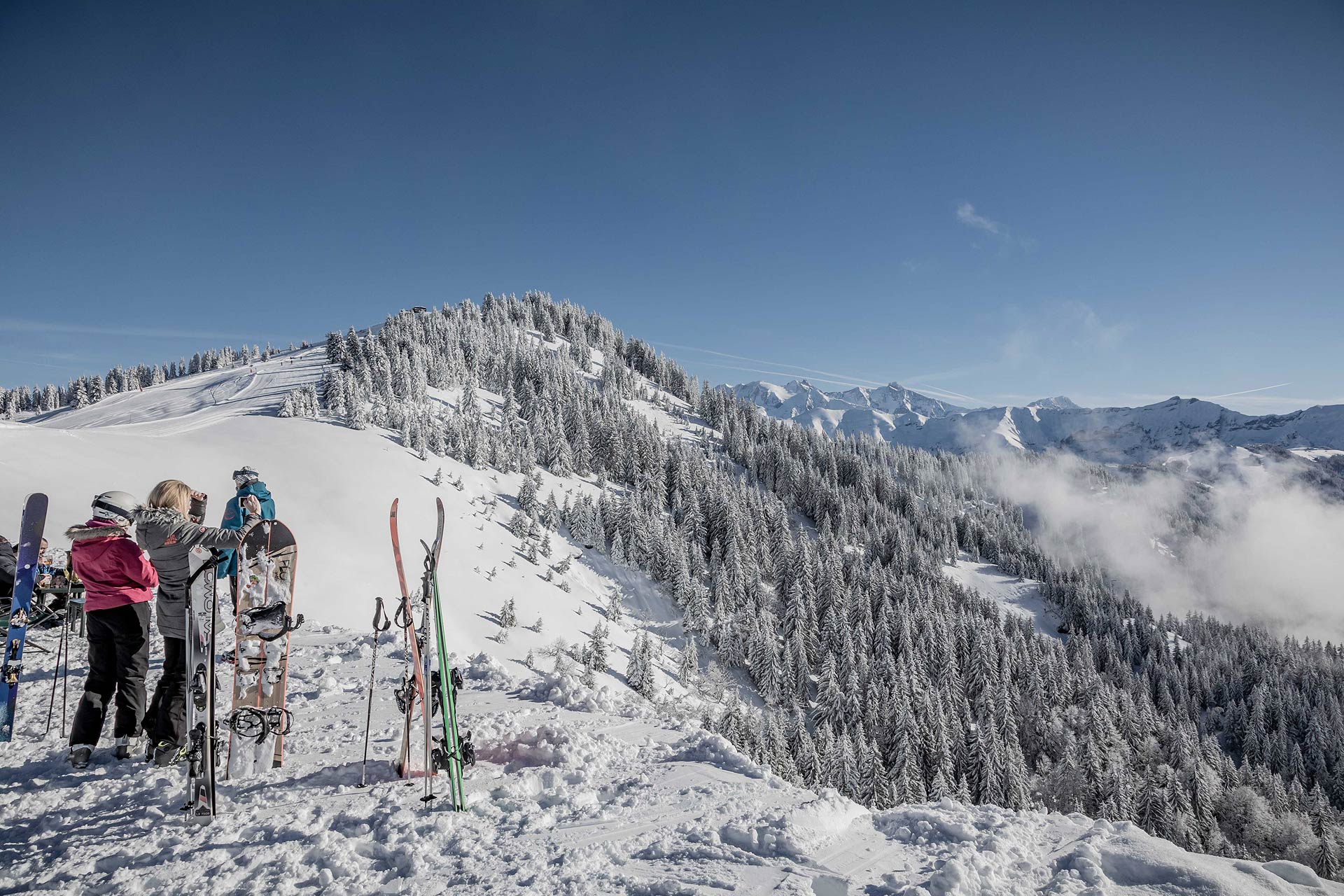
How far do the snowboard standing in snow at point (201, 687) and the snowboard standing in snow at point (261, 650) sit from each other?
465mm

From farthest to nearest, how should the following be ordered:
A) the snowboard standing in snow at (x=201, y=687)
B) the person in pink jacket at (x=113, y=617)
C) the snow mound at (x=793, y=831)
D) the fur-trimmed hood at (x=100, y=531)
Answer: the person in pink jacket at (x=113, y=617)
the fur-trimmed hood at (x=100, y=531)
the snowboard standing in snow at (x=201, y=687)
the snow mound at (x=793, y=831)

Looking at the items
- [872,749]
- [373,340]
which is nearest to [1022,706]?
[872,749]

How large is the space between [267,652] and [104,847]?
2.48 metres

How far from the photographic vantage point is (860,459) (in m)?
135

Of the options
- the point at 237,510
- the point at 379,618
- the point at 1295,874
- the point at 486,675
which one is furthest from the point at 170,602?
the point at 1295,874

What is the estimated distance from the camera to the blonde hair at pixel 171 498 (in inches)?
262

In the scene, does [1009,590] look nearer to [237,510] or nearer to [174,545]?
[237,510]

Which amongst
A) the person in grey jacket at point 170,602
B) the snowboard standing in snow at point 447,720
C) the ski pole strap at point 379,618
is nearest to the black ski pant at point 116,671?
the person in grey jacket at point 170,602

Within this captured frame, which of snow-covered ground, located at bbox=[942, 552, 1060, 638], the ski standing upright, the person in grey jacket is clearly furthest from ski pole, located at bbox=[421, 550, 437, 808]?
Result: snow-covered ground, located at bbox=[942, 552, 1060, 638]

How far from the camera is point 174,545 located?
6746 mm

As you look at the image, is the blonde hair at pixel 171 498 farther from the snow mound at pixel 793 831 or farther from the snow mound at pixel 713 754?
the snow mound at pixel 793 831

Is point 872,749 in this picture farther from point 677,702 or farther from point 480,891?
point 480,891

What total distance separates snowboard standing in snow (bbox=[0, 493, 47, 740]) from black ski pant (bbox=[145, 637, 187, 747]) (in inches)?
121

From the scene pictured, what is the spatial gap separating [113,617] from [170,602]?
67 cm
